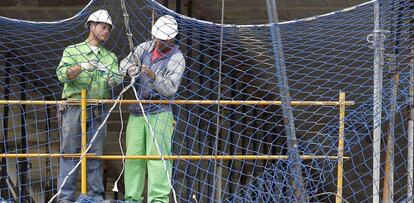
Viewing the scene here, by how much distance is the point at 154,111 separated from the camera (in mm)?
10148

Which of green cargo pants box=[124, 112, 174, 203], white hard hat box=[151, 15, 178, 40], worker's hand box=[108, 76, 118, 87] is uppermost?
white hard hat box=[151, 15, 178, 40]

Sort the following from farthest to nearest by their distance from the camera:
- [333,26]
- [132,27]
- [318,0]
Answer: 1. [318,0]
2. [132,27]
3. [333,26]

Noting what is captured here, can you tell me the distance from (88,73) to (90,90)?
0.65 ft

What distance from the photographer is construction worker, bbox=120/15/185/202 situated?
392 inches

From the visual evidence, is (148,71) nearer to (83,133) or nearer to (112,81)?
(112,81)

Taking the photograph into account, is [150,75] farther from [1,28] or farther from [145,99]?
[1,28]

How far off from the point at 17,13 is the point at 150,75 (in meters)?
6.36

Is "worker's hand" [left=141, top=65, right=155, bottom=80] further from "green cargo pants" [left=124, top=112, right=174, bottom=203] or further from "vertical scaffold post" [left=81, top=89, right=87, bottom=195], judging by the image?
"vertical scaffold post" [left=81, top=89, right=87, bottom=195]

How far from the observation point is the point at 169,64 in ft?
33.2

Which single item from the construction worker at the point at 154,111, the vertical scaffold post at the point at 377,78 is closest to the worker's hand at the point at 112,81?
the construction worker at the point at 154,111

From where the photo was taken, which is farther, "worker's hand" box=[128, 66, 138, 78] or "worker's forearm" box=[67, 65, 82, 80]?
"worker's forearm" box=[67, 65, 82, 80]

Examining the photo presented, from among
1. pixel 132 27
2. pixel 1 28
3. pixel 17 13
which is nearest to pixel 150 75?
pixel 1 28

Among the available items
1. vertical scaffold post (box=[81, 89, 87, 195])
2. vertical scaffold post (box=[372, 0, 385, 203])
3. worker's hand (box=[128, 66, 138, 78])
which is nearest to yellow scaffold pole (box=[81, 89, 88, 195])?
vertical scaffold post (box=[81, 89, 87, 195])

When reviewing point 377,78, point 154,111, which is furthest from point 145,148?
point 377,78
